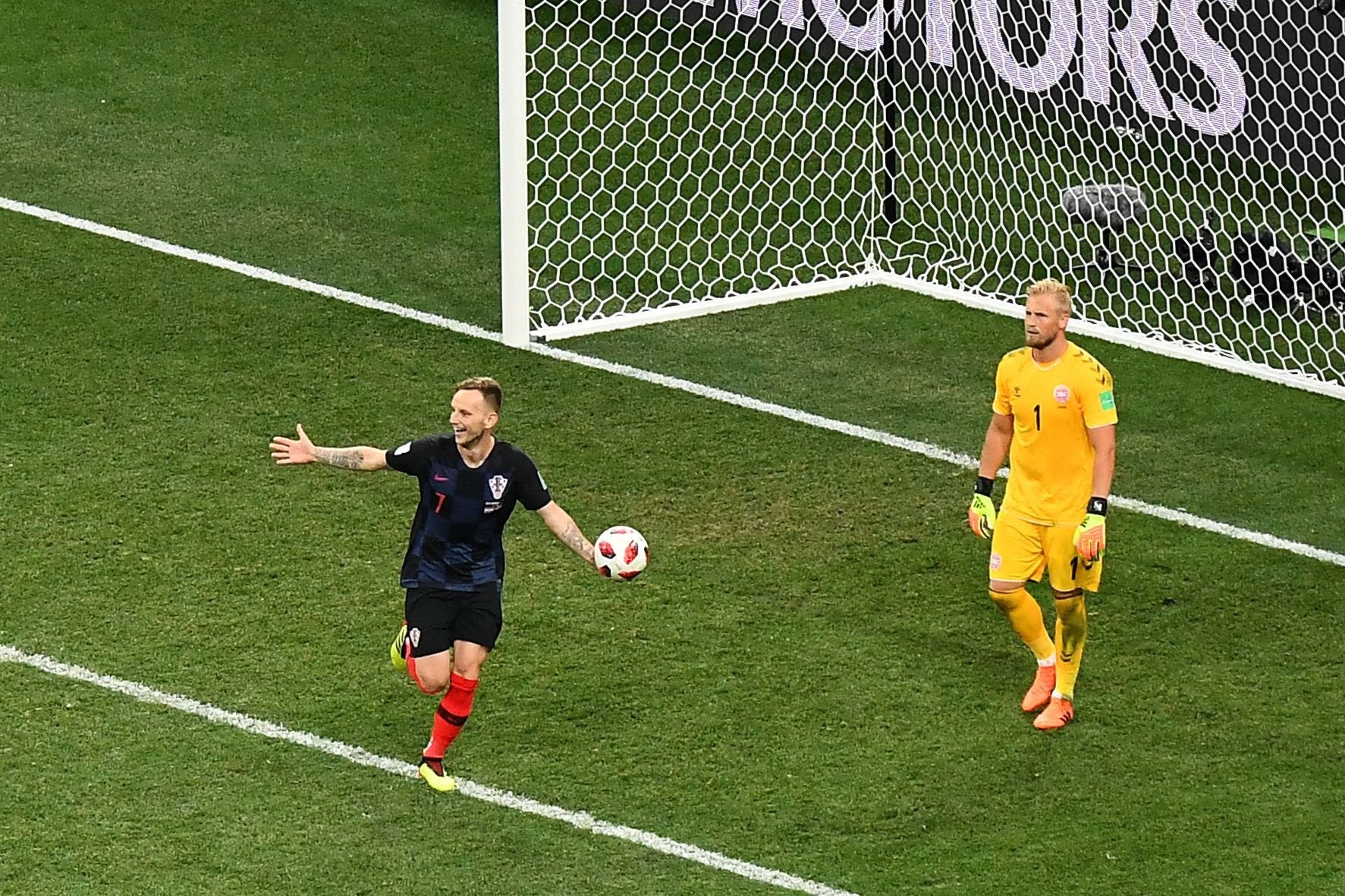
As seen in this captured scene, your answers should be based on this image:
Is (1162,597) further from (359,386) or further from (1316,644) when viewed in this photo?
(359,386)

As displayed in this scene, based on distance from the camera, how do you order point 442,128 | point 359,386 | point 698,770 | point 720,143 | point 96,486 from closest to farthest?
point 698,770, point 96,486, point 359,386, point 720,143, point 442,128

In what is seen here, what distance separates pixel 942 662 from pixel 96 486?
13.6 feet

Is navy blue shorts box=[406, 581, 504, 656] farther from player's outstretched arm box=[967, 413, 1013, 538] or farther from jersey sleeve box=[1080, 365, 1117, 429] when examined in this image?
jersey sleeve box=[1080, 365, 1117, 429]

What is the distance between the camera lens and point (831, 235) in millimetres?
14383

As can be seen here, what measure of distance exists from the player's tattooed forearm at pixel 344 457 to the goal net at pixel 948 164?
14.9 feet

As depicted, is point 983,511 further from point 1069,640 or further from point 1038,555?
point 1069,640

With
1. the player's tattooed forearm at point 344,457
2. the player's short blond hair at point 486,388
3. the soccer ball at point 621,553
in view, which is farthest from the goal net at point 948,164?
the soccer ball at point 621,553

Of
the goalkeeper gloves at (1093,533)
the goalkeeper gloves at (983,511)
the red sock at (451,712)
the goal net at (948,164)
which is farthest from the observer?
the goal net at (948,164)

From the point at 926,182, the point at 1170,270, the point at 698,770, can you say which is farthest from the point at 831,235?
the point at 698,770

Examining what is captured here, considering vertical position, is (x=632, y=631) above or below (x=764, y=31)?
below

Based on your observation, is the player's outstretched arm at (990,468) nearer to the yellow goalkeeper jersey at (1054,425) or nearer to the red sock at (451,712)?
the yellow goalkeeper jersey at (1054,425)

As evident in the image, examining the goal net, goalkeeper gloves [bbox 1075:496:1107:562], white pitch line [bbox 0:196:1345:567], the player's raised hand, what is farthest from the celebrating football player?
the goal net

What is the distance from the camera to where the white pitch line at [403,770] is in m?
7.99

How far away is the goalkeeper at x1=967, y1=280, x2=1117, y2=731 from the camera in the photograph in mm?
8625
